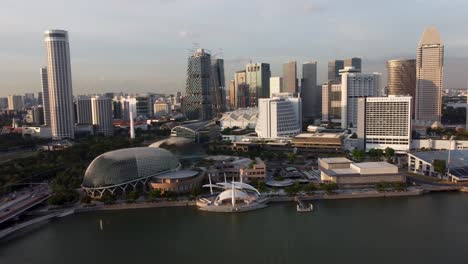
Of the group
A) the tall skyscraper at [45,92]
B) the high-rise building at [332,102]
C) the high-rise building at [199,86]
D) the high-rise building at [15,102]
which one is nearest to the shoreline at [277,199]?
the high-rise building at [332,102]

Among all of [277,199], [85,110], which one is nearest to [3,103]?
[85,110]

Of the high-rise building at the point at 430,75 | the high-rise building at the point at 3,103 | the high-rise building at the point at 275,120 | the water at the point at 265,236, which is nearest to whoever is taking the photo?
the water at the point at 265,236

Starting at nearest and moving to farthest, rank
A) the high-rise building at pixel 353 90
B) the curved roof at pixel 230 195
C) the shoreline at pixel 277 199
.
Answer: the shoreline at pixel 277 199 → the curved roof at pixel 230 195 → the high-rise building at pixel 353 90

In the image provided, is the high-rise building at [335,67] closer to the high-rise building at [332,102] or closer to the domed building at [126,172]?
the high-rise building at [332,102]

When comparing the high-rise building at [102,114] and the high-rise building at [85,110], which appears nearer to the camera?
the high-rise building at [102,114]

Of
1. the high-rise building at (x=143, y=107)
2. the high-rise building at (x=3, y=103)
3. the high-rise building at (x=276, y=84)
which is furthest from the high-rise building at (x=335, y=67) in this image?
the high-rise building at (x=3, y=103)

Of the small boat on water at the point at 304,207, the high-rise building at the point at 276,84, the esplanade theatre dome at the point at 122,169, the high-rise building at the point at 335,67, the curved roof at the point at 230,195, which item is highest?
the high-rise building at the point at 335,67

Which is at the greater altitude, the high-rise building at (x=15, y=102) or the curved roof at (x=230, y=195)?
the high-rise building at (x=15, y=102)
